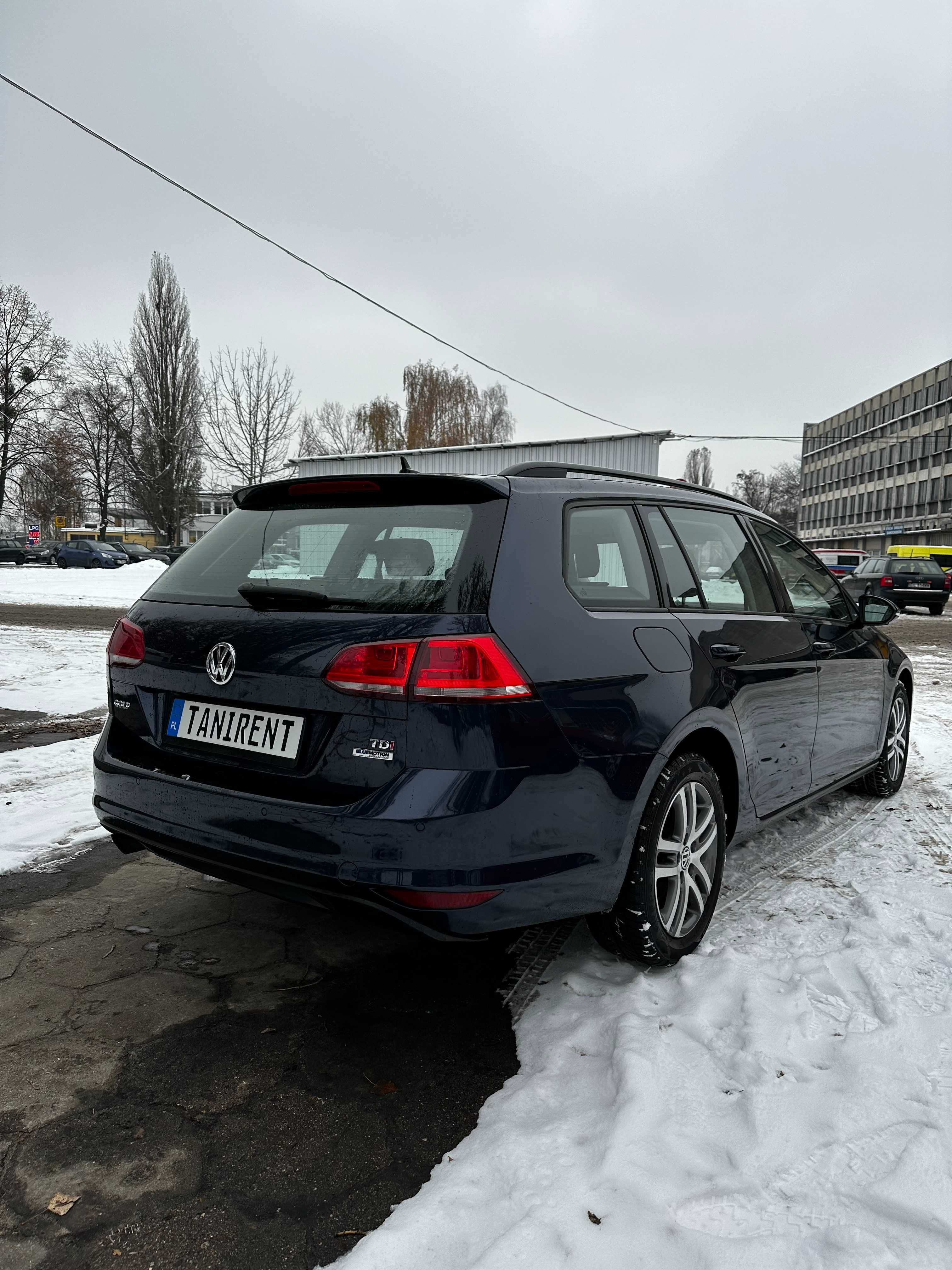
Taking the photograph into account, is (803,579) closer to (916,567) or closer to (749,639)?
(749,639)

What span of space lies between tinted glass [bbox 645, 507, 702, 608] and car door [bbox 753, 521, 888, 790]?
865mm

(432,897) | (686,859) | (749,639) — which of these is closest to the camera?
(432,897)

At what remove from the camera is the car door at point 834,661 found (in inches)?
159

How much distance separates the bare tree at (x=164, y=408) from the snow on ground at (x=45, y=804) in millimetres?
41463

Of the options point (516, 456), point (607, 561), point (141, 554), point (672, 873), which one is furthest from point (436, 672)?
point (141, 554)

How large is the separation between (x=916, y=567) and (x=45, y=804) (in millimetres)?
24398

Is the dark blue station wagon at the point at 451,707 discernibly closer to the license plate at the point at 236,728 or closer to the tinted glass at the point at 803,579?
the license plate at the point at 236,728

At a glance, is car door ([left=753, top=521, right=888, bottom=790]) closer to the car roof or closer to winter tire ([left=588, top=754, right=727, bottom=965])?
the car roof

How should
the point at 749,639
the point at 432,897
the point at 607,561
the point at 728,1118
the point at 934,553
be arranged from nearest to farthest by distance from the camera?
1. the point at 728,1118
2. the point at 432,897
3. the point at 607,561
4. the point at 749,639
5. the point at 934,553

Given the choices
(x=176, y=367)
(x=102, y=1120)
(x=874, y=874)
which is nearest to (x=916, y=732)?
(x=874, y=874)

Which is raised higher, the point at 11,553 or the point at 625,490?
the point at 625,490

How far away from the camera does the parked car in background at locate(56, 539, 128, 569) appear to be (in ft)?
137

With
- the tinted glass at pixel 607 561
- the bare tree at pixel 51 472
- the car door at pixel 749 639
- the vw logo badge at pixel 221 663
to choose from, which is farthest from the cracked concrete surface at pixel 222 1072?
the bare tree at pixel 51 472

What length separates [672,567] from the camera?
3178 mm
